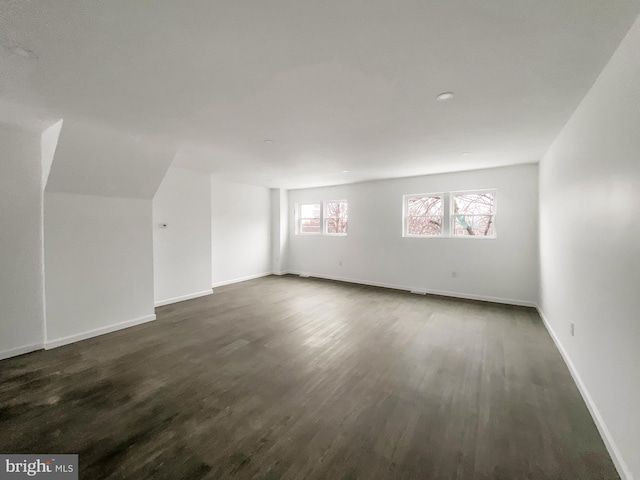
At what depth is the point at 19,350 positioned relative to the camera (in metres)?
2.89

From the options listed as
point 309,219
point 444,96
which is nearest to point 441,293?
point 309,219

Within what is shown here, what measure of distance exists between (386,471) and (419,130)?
3.10m

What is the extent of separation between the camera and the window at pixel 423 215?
5505 mm

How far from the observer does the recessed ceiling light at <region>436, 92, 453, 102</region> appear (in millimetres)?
2130

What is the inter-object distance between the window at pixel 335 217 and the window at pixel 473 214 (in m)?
2.66

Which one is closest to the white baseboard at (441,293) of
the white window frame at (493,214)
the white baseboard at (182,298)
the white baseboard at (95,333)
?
the white window frame at (493,214)

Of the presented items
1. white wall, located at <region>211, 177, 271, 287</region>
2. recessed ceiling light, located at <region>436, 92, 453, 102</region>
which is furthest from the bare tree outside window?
recessed ceiling light, located at <region>436, 92, 453, 102</region>

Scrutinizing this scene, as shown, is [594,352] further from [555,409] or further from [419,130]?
[419,130]

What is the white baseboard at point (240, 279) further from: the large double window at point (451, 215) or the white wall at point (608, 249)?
the white wall at point (608, 249)

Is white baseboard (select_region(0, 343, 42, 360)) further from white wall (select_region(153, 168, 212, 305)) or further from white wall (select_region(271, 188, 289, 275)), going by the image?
white wall (select_region(271, 188, 289, 275))

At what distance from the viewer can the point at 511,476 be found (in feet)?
4.75

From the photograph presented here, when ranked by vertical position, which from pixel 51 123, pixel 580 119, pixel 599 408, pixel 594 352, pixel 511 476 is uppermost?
pixel 51 123

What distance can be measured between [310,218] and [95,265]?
5.06 m

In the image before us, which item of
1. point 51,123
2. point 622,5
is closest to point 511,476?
point 622,5
